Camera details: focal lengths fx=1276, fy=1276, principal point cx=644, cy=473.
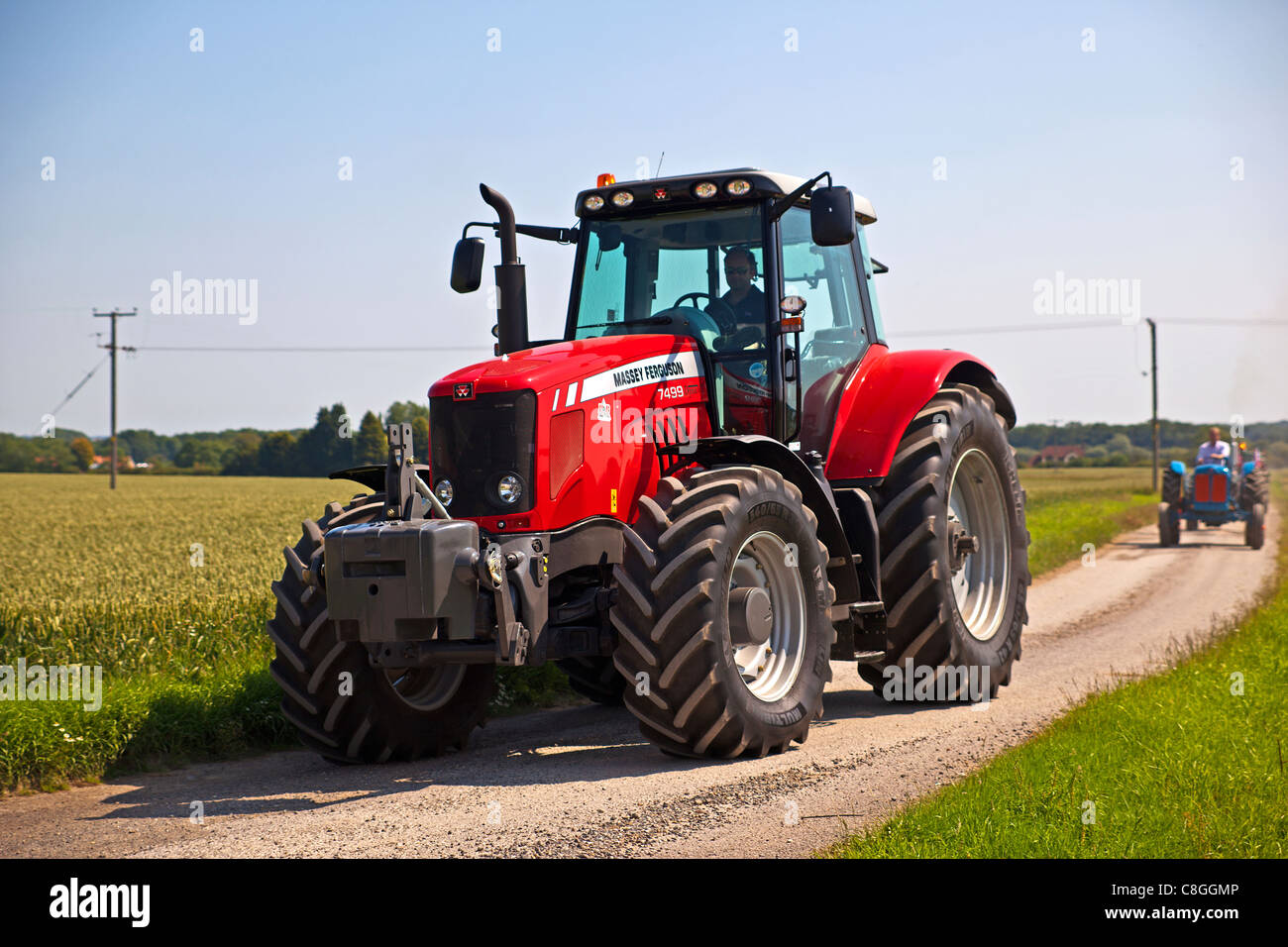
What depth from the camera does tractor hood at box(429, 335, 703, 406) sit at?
6699 mm

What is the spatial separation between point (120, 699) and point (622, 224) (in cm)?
420

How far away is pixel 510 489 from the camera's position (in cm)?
657

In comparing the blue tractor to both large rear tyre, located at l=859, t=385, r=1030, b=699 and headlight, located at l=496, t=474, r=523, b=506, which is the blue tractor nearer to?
large rear tyre, located at l=859, t=385, r=1030, b=699

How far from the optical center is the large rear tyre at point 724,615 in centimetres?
621

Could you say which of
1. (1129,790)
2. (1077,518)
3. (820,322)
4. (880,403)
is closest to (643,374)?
(820,322)

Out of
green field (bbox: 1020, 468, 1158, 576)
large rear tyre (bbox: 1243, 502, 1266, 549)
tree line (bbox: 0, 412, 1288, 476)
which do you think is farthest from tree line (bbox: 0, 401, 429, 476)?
large rear tyre (bbox: 1243, 502, 1266, 549)

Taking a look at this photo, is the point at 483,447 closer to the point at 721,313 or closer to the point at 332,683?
the point at 332,683

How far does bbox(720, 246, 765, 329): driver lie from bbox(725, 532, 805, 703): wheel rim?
1545 mm

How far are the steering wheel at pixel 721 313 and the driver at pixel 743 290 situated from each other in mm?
21

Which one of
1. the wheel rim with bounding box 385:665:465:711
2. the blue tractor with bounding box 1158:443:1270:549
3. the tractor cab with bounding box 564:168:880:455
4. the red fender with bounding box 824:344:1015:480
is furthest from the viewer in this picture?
the blue tractor with bounding box 1158:443:1270:549

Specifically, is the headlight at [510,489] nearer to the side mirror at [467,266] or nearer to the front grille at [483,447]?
the front grille at [483,447]

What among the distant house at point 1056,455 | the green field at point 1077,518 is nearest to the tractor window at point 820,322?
the green field at point 1077,518
